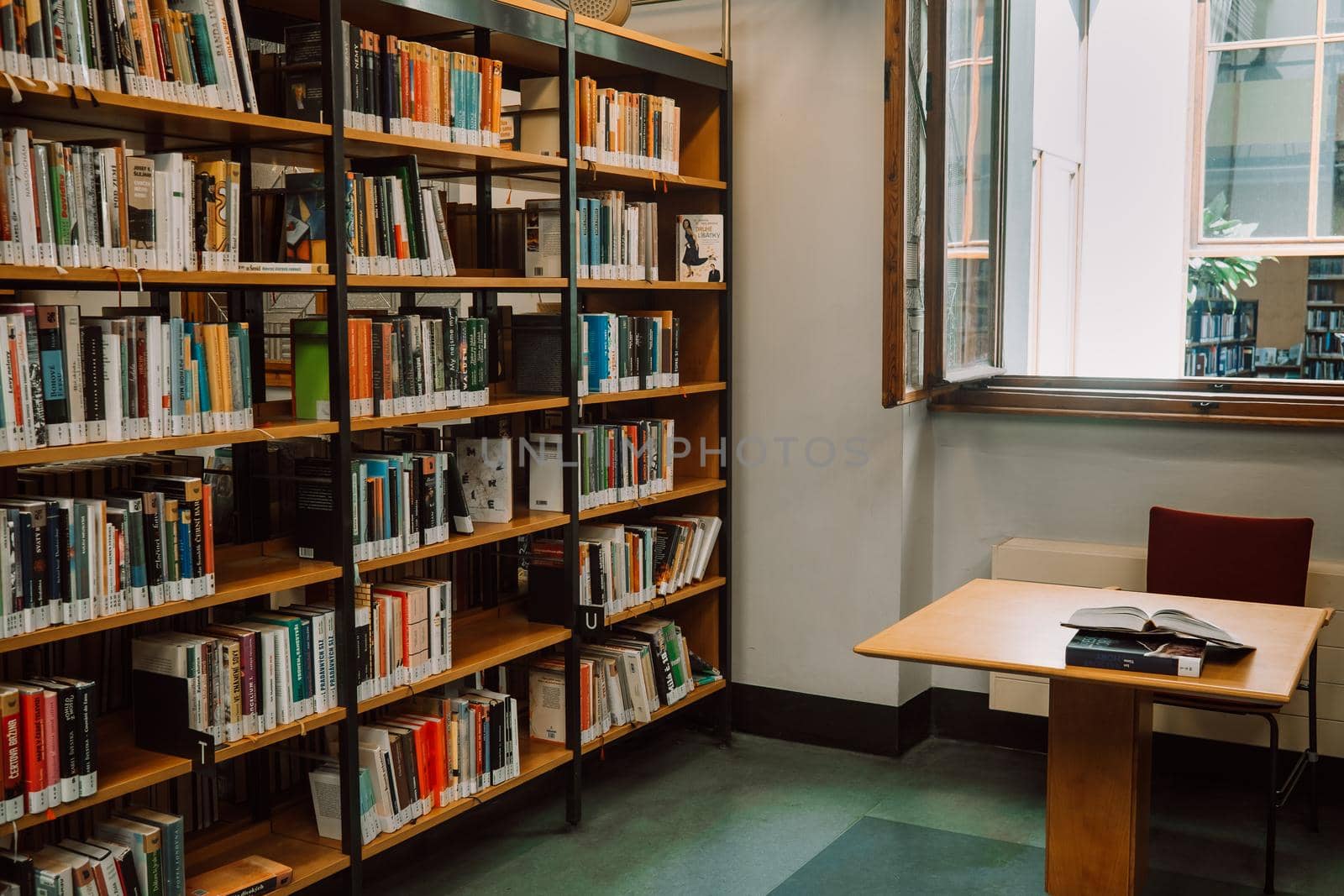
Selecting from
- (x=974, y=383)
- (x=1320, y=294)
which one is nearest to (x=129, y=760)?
(x=974, y=383)

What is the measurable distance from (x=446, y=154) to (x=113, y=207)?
1.07 m

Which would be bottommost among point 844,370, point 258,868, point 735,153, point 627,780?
point 627,780

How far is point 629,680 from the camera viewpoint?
413cm

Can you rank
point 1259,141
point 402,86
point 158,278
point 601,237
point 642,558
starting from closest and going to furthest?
point 158,278 → point 402,86 → point 601,237 → point 642,558 → point 1259,141

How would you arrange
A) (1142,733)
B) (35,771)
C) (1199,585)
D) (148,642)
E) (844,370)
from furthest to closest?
1. (844,370)
2. (1199,585)
3. (1142,733)
4. (148,642)
5. (35,771)

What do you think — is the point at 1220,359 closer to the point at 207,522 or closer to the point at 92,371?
the point at 207,522

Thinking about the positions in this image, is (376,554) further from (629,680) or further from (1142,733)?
(1142,733)

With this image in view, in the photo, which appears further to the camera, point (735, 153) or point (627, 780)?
point (735, 153)

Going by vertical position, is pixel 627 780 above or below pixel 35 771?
below

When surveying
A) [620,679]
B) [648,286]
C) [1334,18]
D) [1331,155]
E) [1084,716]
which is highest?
[1334,18]

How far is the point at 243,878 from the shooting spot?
280 centimetres

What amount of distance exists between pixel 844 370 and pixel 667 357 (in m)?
0.67

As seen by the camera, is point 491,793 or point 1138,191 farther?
point 1138,191

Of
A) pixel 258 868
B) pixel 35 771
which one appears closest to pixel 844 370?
pixel 258 868
